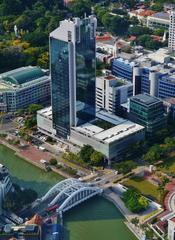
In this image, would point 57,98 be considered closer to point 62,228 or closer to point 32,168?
point 32,168

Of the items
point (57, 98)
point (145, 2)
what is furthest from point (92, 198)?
point (145, 2)

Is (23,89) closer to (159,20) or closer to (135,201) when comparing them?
(135,201)

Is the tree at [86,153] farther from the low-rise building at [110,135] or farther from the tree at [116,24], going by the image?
the tree at [116,24]

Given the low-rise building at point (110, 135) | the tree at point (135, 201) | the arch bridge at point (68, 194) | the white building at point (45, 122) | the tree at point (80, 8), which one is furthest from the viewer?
the tree at point (80, 8)

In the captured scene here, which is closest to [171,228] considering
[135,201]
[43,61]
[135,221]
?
[135,221]

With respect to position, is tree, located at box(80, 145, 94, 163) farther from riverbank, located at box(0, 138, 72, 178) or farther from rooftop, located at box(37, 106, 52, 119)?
rooftop, located at box(37, 106, 52, 119)

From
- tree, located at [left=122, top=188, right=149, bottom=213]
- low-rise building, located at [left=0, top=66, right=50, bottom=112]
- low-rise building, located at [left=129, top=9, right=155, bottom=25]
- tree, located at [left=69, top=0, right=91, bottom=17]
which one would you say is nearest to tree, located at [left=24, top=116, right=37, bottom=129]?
low-rise building, located at [left=0, top=66, right=50, bottom=112]

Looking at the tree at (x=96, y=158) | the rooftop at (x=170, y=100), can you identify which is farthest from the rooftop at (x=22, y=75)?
the tree at (x=96, y=158)
